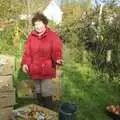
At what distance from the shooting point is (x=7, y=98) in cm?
625

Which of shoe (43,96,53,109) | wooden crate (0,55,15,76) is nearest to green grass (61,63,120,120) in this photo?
shoe (43,96,53,109)

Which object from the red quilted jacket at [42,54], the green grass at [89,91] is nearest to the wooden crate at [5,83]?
the red quilted jacket at [42,54]

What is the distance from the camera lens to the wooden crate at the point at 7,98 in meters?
6.20

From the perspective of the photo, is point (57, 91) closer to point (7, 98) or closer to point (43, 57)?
point (43, 57)

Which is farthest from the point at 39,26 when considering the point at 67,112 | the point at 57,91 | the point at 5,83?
the point at 57,91

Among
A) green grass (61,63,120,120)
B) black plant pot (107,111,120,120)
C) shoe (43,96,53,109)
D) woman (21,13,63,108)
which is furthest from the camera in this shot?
green grass (61,63,120,120)

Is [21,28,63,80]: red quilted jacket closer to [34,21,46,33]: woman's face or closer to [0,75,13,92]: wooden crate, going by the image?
[34,21,46,33]: woman's face

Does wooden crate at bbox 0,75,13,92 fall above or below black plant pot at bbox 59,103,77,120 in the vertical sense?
above

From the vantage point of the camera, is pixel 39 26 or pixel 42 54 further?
pixel 42 54

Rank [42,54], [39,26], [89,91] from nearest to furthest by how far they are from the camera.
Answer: [39,26] < [42,54] < [89,91]

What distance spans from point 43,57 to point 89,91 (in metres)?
2.34

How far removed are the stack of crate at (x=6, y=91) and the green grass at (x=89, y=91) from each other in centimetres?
119

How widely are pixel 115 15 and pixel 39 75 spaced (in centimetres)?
425

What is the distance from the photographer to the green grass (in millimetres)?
7316
